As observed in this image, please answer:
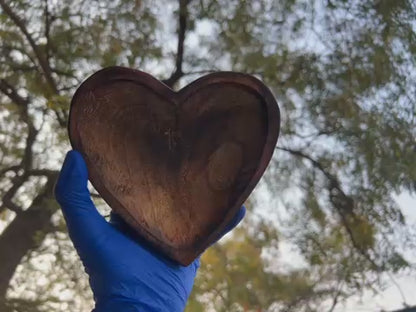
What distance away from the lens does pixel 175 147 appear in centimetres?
145

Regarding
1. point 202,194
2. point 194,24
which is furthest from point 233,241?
point 202,194

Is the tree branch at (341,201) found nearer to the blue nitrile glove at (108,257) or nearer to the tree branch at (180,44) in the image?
the tree branch at (180,44)

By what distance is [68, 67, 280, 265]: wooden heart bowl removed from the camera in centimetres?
139

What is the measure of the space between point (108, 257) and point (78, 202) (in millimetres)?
116

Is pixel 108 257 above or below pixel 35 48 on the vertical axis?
below

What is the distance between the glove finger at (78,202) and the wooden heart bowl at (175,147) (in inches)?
1.3

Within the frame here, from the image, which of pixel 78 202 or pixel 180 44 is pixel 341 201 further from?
pixel 78 202

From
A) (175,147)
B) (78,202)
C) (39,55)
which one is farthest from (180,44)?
(78,202)

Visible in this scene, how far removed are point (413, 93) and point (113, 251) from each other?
2312 mm

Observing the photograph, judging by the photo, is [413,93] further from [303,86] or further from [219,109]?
[219,109]

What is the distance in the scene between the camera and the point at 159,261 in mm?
1405

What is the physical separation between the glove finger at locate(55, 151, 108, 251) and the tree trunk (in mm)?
2120

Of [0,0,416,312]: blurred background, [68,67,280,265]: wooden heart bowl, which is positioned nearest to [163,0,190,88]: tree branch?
[0,0,416,312]: blurred background

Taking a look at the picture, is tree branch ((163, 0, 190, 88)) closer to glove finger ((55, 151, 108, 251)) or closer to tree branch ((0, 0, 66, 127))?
tree branch ((0, 0, 66, 127))
